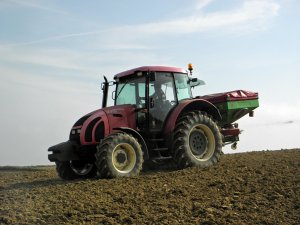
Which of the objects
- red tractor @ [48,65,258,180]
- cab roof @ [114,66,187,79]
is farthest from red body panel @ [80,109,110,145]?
cab roof @ [114,66,187,79]

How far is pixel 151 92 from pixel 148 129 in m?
0.82

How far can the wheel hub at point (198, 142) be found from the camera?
9680 mm

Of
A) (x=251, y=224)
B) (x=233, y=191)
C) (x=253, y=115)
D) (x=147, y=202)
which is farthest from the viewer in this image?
(x=253, y=115)

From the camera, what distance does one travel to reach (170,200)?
6.23m

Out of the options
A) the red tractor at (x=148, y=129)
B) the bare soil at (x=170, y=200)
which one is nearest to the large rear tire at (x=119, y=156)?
the red tractor at (x=148, y=129)

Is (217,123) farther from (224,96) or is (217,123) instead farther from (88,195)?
(88,195)

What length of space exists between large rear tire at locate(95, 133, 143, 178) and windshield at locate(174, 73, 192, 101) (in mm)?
2048

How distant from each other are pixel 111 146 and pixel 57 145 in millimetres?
1444

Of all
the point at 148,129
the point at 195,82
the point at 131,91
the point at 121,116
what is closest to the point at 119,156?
the point at 121,116

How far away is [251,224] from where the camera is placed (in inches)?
205

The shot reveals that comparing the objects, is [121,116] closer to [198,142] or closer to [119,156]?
[119,156]

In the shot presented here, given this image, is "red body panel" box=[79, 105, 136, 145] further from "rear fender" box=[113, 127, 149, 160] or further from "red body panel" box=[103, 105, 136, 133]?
"rear fender" box=[113, 127, 149, 160]

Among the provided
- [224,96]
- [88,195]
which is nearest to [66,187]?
[88,195]

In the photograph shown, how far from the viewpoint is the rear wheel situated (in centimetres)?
930
